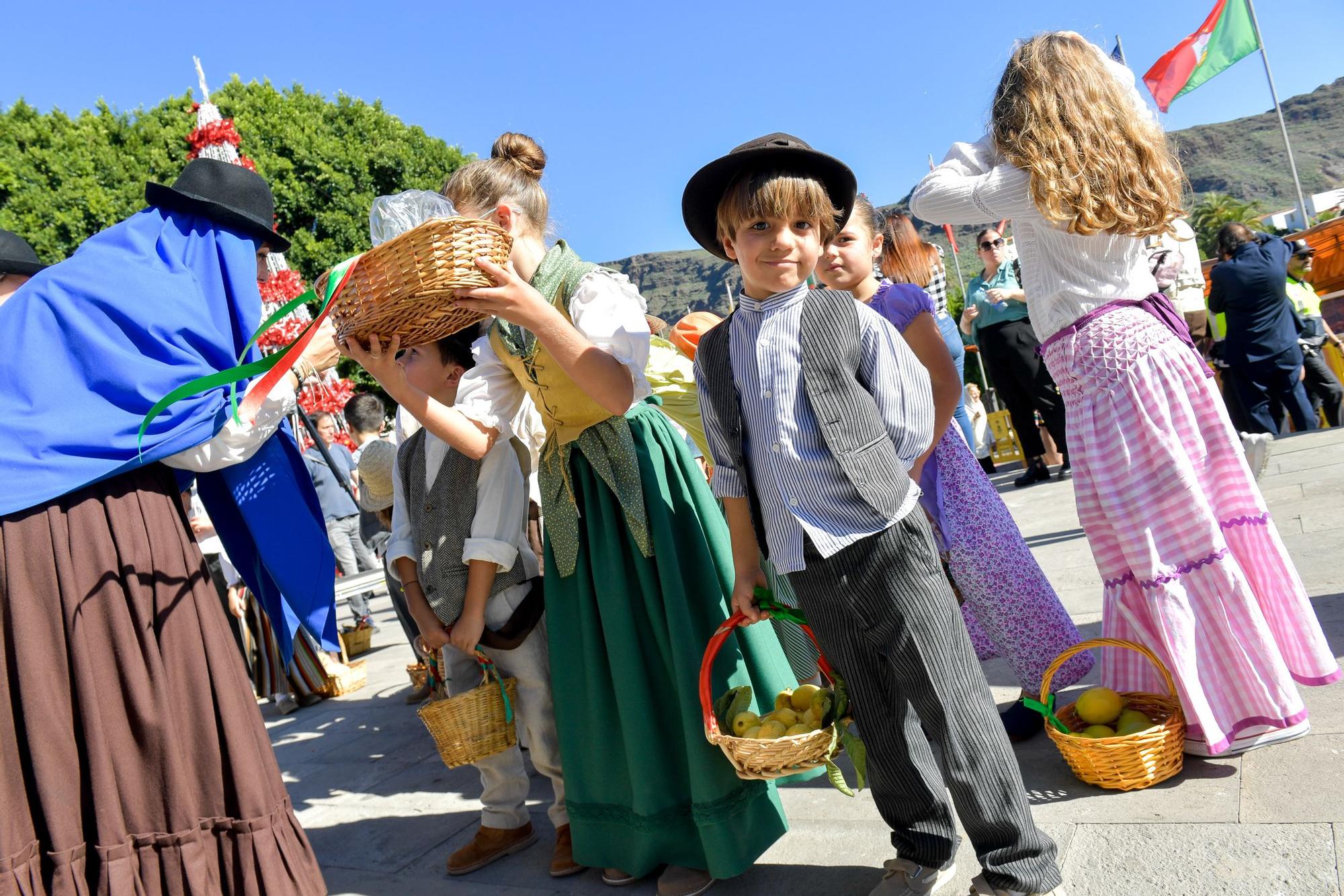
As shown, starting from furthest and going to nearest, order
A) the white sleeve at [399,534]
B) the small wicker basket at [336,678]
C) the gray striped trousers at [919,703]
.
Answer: the small wicker basket at [336,678], the white sleeve at [399,534], the gray striped trousers at [919,703]

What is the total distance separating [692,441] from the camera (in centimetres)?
364

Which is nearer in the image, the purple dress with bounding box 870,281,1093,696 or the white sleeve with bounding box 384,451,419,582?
the purple dress with bounding box 870,281,1093,696

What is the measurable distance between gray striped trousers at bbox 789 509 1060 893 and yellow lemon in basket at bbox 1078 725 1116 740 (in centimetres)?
60

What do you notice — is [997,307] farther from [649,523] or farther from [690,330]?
[649,523]

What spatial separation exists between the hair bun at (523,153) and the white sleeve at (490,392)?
0.54 meters

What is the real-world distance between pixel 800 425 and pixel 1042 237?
1128mm

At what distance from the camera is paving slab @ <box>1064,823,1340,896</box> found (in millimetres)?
1944

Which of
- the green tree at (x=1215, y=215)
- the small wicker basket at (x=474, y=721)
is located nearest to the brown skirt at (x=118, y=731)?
the small wicker basket at (x=474, y=721)

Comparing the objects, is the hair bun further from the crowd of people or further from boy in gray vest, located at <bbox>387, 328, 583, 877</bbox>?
boy in gray vest, located at <bbox>387, 328, 583, 877</bbox>

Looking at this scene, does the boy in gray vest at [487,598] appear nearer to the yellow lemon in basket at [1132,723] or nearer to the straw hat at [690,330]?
the straw hat at [690,330]

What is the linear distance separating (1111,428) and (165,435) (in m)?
2.58

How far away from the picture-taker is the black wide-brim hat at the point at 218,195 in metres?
2.64

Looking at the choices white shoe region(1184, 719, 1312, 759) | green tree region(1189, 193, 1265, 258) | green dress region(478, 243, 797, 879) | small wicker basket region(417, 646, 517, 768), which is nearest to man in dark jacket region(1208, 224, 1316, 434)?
white shoe region(1184, 719, 1312, 759)

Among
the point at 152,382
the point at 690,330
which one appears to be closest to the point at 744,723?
the point at 152,382
